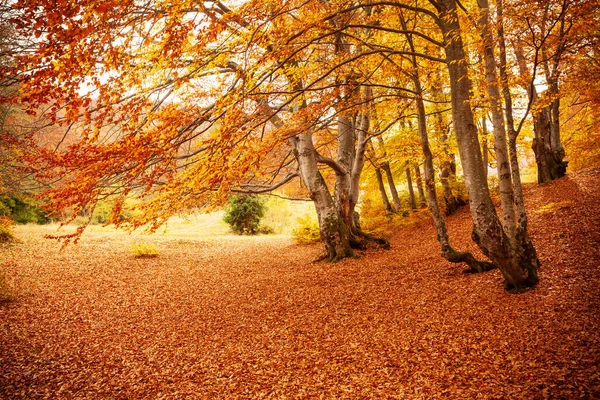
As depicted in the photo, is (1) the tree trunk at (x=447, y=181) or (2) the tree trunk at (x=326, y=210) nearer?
(2) the tree trunk at (x=326, y=210)

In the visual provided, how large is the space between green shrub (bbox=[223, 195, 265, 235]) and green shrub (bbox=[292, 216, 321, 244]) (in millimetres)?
5932

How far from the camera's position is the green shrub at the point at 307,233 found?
14.3 meters

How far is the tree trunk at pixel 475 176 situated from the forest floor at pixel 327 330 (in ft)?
1.32

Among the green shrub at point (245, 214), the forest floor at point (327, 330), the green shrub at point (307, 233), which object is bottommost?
the forest floor at point (327, 330)

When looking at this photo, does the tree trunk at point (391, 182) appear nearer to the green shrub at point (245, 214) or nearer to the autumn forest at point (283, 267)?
the autumn forest at point (283, 267)

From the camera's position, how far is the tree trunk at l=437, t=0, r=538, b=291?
15.9 ft

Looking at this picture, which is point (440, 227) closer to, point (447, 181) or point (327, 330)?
point (327, 330)

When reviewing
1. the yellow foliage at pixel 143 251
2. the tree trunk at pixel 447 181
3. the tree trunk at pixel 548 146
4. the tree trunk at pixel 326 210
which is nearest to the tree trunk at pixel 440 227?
the tree trunk at pixel 326 210

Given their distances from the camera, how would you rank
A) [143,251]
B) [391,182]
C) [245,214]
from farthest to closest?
[245,214], [391,182], [143,251]

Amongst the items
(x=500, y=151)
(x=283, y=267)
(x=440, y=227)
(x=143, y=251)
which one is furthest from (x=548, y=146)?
(x=143, y=251)

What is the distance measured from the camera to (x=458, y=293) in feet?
17.9

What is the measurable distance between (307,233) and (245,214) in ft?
22.1

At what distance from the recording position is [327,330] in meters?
5.09

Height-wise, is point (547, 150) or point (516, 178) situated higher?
point (547, 150)
